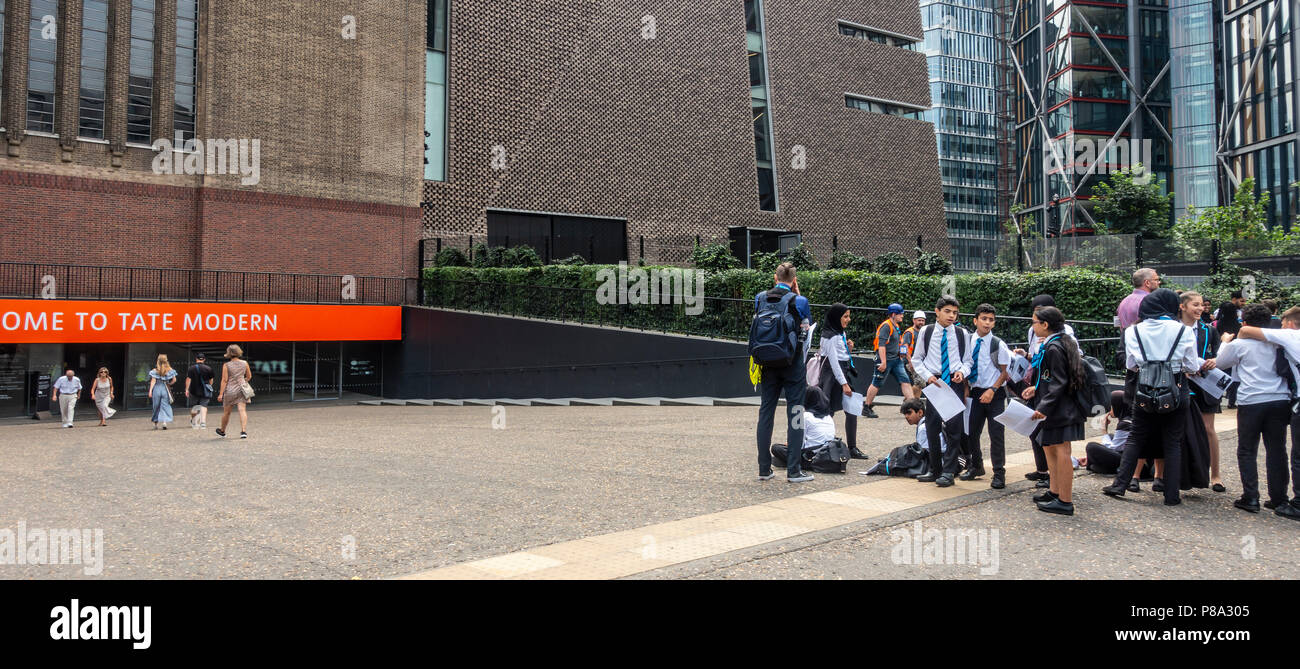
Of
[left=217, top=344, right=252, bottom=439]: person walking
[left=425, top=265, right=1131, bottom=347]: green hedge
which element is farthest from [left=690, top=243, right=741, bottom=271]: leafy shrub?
[left=217, top=344, right=252, bottom=439]: person walking

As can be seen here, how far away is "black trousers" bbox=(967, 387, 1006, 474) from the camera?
8219 mm

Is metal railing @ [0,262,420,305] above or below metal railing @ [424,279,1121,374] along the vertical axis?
above

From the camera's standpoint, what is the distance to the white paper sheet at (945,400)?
8.02 metres

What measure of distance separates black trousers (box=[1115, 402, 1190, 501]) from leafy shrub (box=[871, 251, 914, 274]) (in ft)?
62.8

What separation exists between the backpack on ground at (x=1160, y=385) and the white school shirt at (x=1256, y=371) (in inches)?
17.5

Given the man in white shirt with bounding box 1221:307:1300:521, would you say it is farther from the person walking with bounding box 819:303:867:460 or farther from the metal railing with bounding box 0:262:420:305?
the metal railing with bounding box 0:262:420:305

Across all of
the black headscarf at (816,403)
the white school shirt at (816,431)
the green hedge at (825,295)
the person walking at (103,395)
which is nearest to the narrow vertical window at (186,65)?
the person walking at (103,395)

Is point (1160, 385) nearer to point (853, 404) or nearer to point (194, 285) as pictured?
point (853, 404)

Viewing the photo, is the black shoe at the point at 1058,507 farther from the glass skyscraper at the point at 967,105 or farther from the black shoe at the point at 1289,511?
the glass skyscraper at the point at 967,105

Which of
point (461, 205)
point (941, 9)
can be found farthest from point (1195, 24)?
point (461, 205)

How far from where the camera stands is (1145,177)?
39.9m

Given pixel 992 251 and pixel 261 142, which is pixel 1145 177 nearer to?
pixel 992 251

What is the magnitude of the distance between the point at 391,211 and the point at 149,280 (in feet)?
26.2

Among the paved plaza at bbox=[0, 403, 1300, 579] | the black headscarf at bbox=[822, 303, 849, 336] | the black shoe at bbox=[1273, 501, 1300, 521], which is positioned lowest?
the paved plaza at bbox=[0, 403, 1300, 579]
